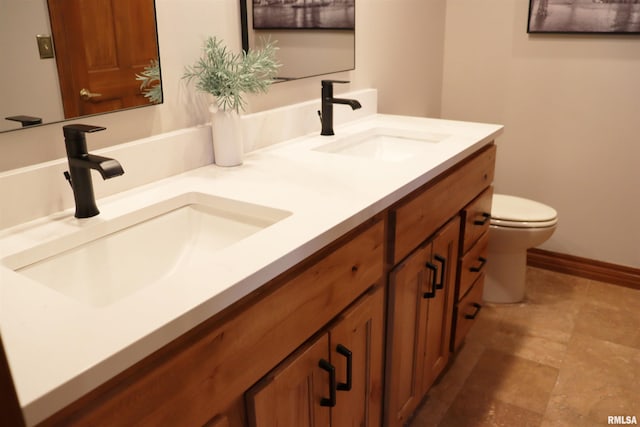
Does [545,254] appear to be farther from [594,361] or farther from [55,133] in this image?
[55,133]

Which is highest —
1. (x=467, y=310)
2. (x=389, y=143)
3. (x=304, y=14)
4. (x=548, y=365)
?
(x=304, y=14)

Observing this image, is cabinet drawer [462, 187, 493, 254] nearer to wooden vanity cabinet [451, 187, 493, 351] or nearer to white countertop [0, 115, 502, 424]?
wooden vanity cabinet [451, 187, 493, 351]

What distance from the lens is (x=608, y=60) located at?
2439 mm

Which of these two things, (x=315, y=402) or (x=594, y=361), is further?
(x=594, y=361)

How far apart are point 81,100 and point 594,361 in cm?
199

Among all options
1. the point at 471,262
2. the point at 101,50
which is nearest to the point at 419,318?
the point at 471,262

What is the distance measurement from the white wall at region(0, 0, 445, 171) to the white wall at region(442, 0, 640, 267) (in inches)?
7.4

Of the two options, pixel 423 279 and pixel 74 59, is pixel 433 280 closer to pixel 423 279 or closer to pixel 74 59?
pixel 423 279

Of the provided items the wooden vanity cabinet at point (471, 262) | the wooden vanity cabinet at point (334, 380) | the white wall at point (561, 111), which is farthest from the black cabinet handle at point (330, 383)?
the white wall at point (561, 111)

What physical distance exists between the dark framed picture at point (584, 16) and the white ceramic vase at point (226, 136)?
1.79 meters

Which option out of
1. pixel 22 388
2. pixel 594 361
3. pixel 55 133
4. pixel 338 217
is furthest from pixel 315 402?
pixel 594 361

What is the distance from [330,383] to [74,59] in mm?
834

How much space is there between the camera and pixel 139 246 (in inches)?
44.8

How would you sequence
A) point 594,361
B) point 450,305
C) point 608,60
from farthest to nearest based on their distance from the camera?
1. point 608,60
2. point 594,361
3. point 450,305
